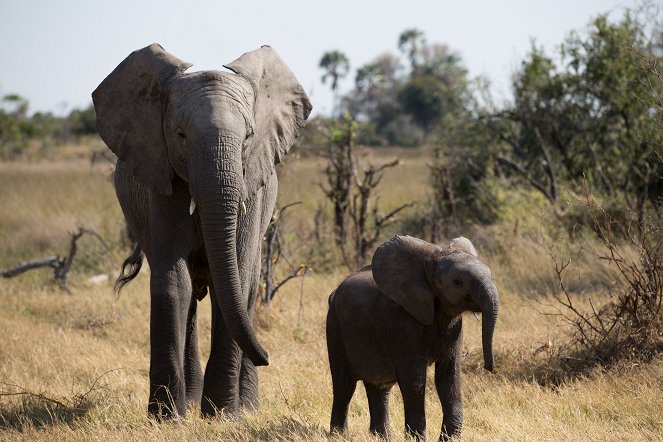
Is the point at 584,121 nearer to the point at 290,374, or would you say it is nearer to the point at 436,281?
the point at 290,374

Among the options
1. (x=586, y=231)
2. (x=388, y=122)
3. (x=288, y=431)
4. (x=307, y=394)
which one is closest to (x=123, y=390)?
(x=307, y=394)

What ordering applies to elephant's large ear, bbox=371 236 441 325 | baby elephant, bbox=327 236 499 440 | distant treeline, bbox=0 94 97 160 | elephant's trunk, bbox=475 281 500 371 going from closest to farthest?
elephant's trunk, bbox=475 281 500 371 < baby elephant, bbox=327 236 499 440 < elephant's large ear, bbox=371 236 441 325 < distant treeline, bbox=0 94 97 160

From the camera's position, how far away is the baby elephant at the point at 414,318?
505cm

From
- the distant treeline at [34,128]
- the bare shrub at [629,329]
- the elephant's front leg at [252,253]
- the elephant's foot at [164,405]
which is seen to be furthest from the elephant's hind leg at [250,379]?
the distant treeline at [34,128]

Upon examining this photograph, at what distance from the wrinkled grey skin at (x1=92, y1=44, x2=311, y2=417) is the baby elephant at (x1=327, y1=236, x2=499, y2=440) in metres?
0.60

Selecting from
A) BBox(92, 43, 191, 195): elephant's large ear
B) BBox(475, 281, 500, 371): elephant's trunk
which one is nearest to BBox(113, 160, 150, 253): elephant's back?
BBox(92, 43, 191, 195): elephant's large ear

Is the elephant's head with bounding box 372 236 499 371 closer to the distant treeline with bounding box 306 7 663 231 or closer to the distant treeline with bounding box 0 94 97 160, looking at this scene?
the distant treeline with bounding box 306 7 663 231

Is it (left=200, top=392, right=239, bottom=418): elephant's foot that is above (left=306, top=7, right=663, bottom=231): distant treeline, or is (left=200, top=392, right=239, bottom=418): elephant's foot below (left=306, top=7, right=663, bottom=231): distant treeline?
below

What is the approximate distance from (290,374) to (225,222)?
2.40m

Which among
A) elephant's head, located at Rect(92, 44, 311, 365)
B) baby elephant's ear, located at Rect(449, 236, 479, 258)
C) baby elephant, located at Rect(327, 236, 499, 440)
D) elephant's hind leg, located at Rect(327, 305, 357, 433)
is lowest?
elephant's hind leg, located at Rect(327, 305, 357, 433)

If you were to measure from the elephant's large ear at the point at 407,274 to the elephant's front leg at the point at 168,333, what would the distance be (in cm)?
135

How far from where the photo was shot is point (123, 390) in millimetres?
7410

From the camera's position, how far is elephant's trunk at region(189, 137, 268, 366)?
17.9ft

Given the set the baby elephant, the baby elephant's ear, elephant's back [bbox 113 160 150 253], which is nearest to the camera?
the baby elephant
